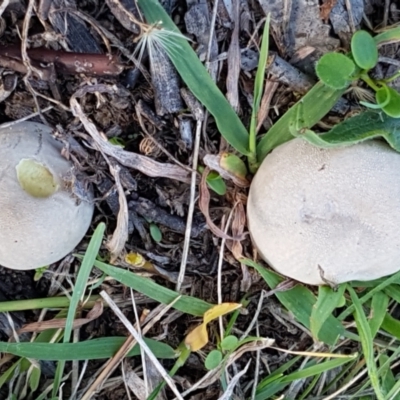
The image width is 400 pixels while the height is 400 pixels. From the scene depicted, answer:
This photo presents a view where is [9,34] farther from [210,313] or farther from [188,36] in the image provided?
[210,313]

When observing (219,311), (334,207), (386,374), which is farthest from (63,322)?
(386,374)

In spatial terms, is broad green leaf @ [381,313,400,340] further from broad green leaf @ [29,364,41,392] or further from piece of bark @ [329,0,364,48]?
broad green leaf @ [29,364,41,392]

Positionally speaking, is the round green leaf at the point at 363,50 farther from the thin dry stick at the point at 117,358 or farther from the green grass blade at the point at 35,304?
the green grass blade at the point at 35,304

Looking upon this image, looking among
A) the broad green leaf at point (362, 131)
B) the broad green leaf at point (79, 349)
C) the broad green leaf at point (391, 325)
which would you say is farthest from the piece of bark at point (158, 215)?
the broad green leaf at point (391, 325)

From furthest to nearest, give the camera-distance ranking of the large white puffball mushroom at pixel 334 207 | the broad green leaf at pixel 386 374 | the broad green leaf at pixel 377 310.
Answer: the broad green leaf at pixel 386 374
the broad green leaf at pixel 377 310
the large white puffball mushroom at pixel 334 207

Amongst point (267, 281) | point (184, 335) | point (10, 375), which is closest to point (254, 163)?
point (267, 281)

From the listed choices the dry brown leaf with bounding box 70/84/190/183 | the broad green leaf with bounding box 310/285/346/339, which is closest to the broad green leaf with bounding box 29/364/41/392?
the dry brown leaf with bounding box 70/84/190/183
